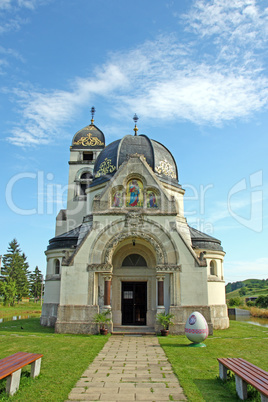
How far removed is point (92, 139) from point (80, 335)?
29938 mm

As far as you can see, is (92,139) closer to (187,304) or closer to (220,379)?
(187,304)

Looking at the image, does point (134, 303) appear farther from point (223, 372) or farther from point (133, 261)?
point (223, 372)

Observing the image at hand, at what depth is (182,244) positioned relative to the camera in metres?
21.6

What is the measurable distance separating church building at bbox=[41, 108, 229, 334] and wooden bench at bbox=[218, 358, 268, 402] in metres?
11.2

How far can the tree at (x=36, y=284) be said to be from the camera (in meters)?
88.0

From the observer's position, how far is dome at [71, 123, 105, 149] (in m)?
43.9

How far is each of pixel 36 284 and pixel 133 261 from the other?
2800 inches

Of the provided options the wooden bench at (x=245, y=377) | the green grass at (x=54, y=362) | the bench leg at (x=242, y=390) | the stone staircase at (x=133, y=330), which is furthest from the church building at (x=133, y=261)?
the bench leg at (x=242, y=390)

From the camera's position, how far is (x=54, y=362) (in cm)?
1184

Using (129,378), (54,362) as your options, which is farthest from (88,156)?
(129,378)

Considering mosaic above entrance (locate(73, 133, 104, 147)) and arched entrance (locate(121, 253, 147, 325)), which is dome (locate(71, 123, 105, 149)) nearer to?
mosaic above entrance (locate(73, 133, 104, 147))

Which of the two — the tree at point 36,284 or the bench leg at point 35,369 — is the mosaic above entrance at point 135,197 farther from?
the tree at point 36,284

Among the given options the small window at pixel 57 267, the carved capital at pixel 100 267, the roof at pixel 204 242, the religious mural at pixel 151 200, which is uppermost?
the religious mural at pixel 151 200

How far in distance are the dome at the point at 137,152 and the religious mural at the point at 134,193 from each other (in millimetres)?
3327
